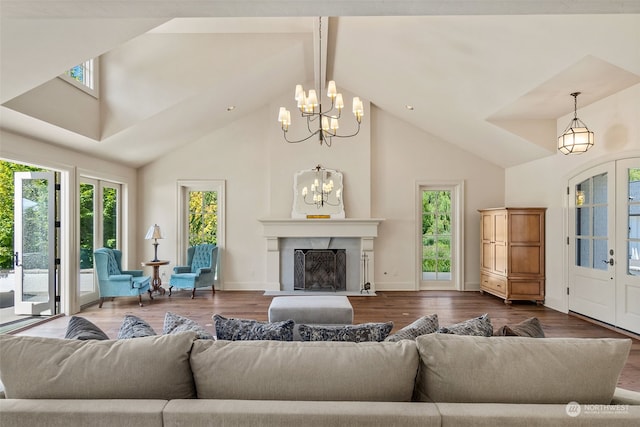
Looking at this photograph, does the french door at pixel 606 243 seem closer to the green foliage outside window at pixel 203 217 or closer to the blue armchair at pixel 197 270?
the blue armchair at pixel 197 270

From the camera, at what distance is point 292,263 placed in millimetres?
6754

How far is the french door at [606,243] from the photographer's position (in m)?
4.08

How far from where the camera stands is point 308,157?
268 inches

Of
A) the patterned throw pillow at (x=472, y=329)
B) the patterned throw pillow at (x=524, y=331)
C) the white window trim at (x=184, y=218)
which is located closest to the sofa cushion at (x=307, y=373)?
the patterned throw pillow at (x=472, y=329)

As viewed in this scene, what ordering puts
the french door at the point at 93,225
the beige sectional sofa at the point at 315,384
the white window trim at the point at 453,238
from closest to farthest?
1. the beige sectional sofa at the point at 315,384
2. the french door at the point at 93,225
3. the white window trim at the point at 453,238

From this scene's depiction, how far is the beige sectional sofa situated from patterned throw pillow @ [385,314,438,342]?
1.00ft

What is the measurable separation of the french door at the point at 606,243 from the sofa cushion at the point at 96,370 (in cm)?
491

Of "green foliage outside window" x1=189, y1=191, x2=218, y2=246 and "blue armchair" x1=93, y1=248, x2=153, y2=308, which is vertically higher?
"green foliage outside window" x1=189, y1=191, x2=218, y2=246

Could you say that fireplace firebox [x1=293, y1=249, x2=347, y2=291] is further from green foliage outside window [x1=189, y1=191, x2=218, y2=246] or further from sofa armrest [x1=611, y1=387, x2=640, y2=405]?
sofa armrest [x1=611, y1=387, x2=640, y2=405]

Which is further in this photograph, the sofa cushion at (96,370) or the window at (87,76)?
the window at (87,76)

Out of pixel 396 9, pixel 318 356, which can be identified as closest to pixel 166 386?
pixel 318 356

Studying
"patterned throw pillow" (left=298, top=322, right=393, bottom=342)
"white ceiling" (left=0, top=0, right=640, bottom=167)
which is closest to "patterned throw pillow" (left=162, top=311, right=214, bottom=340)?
"patterned throw pillow" (left=298, top=322, right=393, bottom=342)

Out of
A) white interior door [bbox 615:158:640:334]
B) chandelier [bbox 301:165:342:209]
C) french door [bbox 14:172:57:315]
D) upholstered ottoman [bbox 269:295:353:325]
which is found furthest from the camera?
chandelier [bbox 301:165:342:209]

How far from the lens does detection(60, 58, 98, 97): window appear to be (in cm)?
449
